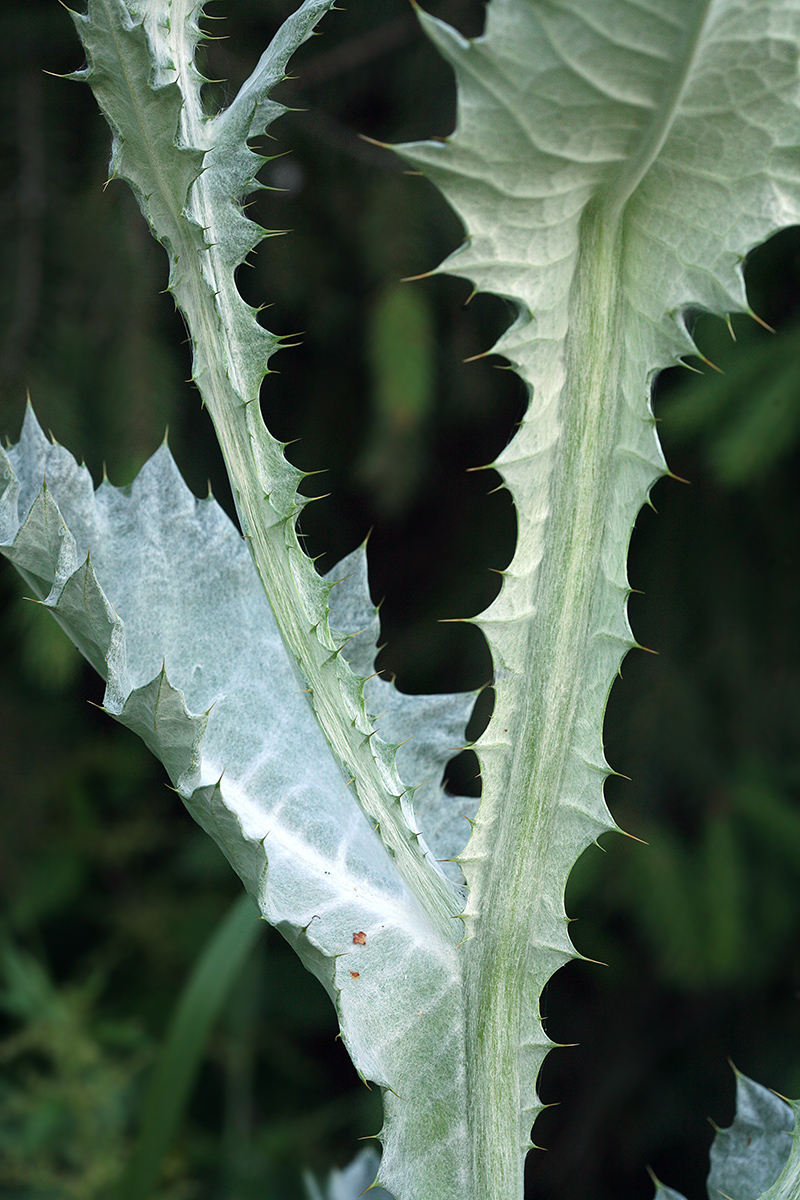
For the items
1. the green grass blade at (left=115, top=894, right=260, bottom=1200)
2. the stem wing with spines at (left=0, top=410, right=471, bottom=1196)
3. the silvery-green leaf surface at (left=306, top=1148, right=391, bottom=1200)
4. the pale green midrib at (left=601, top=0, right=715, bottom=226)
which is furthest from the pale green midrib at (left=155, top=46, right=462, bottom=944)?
the green grass blade at (left=115, top=894, right=260, bottom=1200)

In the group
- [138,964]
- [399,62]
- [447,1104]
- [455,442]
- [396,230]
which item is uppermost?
[399,62]

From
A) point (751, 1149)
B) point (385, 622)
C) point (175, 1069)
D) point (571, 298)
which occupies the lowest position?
point (385, 622)

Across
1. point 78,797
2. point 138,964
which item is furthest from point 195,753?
point 138,964

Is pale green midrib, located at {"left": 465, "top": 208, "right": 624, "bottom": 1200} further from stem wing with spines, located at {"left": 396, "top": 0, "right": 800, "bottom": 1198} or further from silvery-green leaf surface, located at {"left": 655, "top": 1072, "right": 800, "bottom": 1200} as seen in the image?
silvery-green leaf surface, located at {"left": 655, "top": 1072, "right": 800, "bottom": 1200}

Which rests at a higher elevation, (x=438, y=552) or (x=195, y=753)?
(x=195, y=753)

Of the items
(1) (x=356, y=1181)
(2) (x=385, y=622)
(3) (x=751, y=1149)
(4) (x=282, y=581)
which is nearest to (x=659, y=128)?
(4) (x=282, y=581)

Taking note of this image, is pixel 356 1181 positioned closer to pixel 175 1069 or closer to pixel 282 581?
pixel 175 1069

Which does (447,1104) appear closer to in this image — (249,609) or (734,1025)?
(249,609)
